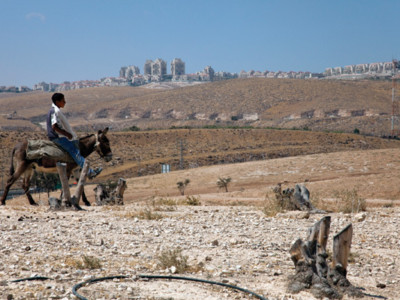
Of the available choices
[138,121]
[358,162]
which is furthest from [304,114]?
[358,162]

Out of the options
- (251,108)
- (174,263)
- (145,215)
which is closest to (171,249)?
(174,263)

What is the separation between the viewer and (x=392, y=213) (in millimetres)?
16406

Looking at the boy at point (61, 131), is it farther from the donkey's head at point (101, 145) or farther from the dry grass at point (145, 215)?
the dry grass at point (145, 215)

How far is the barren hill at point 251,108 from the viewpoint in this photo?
372 ft

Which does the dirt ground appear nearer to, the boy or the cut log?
the cut log

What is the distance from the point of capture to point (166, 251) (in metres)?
9.18

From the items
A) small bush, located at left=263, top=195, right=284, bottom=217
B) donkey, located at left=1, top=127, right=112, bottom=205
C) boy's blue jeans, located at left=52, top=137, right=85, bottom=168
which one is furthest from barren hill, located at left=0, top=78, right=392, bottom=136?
boy's blue jeans, located at left=52, top=137, right=85, bottom=168

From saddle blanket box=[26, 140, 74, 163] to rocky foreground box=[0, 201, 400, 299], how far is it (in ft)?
4.65

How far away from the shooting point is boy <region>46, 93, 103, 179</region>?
13695 mm

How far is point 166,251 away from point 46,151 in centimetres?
619

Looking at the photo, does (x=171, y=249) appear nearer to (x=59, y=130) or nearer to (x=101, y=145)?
(x=59, y=130)

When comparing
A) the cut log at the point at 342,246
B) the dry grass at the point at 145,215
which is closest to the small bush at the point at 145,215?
the dry grass at the point at 145,215

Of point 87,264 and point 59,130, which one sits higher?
point 59,130

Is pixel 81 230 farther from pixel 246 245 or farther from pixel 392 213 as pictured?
pixel 392 213
